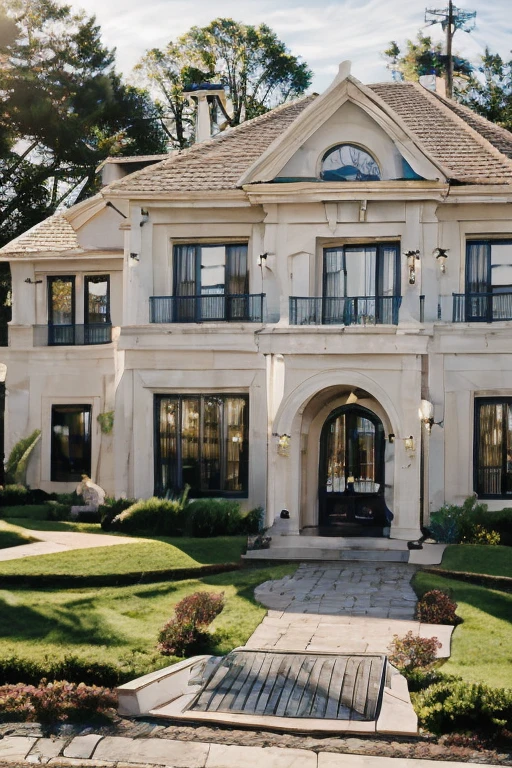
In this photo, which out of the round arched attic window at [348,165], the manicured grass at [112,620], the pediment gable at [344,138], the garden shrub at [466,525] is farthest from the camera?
the round arched attic window at [348,165]

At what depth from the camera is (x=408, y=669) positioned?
559 inches

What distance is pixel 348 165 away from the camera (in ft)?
82.9

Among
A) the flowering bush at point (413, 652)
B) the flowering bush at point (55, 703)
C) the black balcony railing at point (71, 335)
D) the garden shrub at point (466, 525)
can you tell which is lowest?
the flowering bush at point (55, 703)

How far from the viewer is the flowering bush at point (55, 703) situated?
13.1 meters

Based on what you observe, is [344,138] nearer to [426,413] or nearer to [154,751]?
[426,413]

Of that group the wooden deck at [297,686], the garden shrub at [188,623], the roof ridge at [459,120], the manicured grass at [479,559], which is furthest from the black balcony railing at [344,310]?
the wooden deck at [297,686]

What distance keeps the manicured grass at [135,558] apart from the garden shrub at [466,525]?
14.7 feet

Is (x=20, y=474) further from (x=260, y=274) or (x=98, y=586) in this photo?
(x=98, y=586)

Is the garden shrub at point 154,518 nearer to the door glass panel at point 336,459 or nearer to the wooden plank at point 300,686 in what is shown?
the door glass panel at point 336,459

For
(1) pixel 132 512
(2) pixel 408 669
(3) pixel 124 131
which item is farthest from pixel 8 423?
(3) pixel 124 131

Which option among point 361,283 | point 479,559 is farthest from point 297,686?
point 361,283

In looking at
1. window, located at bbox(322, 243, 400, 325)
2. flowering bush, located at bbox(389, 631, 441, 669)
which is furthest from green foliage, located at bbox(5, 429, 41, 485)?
flowering bush, located at bbox(389, 631, 441, 669)

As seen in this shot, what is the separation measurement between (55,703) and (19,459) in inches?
703

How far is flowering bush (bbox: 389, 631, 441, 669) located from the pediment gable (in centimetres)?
1306
